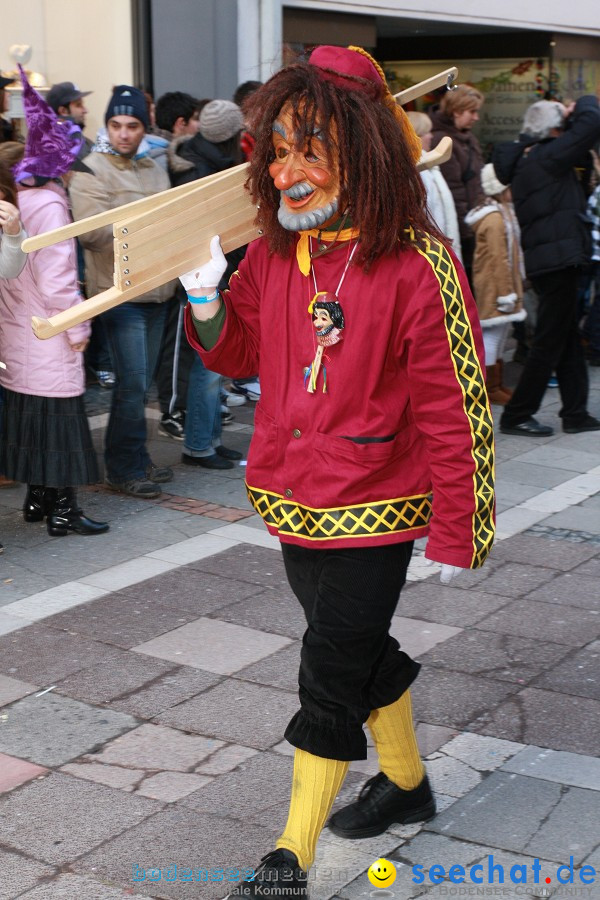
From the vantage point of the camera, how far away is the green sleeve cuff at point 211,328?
3199 millimetres

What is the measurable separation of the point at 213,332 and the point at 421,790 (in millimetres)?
1350

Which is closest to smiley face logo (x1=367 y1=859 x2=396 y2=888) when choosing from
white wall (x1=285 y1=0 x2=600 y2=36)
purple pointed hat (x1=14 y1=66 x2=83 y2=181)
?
purple pointed hat (x1=14 y1=66 x2=83 y2=181)

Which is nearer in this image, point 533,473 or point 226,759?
point 226,759

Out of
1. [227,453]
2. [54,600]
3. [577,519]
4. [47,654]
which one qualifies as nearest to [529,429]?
[577,519]

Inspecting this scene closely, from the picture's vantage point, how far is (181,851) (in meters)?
3.28

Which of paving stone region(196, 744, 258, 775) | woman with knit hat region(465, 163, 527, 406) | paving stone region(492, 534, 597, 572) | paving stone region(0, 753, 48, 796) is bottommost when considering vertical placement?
paving stone region(492, 534, 597, 572)

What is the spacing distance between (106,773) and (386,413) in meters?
1.49

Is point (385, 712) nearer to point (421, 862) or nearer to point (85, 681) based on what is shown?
point (421, 862)

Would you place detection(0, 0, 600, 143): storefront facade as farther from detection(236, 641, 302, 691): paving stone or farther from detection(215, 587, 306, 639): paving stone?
detection(236, 641, 302, 691): paving stone

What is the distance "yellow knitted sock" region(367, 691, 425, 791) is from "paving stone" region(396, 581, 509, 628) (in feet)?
4.96

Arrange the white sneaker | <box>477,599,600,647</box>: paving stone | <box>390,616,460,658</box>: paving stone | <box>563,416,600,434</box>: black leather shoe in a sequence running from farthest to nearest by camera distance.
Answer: the white sneaker
<box>563,416,600,434</box>: black leather shoe
<box>477,599,600,647</box>: paving stone
<box>390,616,460,658</box>: paving stone

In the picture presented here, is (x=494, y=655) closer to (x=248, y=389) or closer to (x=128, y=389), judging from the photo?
(x=128, y=389)

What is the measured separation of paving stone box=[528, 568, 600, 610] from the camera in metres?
5.12

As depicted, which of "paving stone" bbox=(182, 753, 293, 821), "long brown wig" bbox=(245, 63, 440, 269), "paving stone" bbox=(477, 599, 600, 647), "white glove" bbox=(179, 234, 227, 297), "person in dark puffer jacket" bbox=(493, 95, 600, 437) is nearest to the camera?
"long brown wig" bbox=(245, 63, 440, 269)
